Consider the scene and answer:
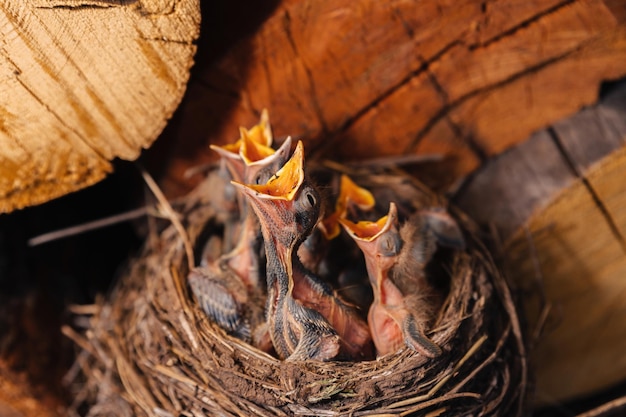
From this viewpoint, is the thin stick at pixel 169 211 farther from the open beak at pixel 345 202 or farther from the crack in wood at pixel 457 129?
the crack in wood at pixel 457 129

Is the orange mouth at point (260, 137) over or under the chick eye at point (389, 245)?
over

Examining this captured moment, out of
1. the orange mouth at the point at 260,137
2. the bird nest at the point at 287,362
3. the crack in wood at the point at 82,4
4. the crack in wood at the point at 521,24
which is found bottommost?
the bird nest at the point at 287,362

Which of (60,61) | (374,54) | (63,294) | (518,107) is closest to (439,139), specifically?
(518,107)

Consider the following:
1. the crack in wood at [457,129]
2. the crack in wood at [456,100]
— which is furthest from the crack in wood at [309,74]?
the crack in wood at [457,129]

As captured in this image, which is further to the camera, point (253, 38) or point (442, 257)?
point (442, 257)

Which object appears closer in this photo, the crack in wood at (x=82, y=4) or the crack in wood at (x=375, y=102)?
the crack in wood at (x=82, y=4)

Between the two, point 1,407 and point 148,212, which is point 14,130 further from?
point 1,407
